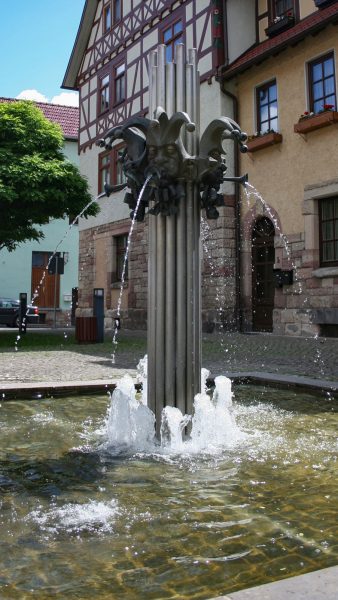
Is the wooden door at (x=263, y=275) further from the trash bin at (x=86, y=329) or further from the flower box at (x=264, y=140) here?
the trash bin at (x=86, y=329)

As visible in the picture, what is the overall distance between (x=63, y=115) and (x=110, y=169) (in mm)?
12446

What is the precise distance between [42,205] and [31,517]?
36.7 feet

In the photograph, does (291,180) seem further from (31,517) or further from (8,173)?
(31,517)

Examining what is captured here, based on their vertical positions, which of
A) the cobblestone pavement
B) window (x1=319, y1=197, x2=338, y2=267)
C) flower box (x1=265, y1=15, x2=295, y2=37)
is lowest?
the cobblestone pavement

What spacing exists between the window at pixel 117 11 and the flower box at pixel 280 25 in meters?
7.43

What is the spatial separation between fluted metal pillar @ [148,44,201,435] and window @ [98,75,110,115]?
59.1 ft

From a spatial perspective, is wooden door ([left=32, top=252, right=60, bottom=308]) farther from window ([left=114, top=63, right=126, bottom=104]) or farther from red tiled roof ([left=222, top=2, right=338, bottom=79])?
red tiled roof ([left=222, top=2, right=338, bottom=79])

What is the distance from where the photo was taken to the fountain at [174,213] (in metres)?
3.64

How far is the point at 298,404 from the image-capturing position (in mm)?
5152

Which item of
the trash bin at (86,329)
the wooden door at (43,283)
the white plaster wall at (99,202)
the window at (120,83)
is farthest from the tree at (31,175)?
the wooden door at (43,283)

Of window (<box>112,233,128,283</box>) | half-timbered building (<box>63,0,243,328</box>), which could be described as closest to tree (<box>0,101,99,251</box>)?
half-timbered building (<box>63,0,243,328</box>)

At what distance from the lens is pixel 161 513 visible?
2.50m

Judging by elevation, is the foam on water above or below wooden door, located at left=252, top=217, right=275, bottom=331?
below

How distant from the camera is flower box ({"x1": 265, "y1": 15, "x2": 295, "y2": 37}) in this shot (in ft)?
44.7
